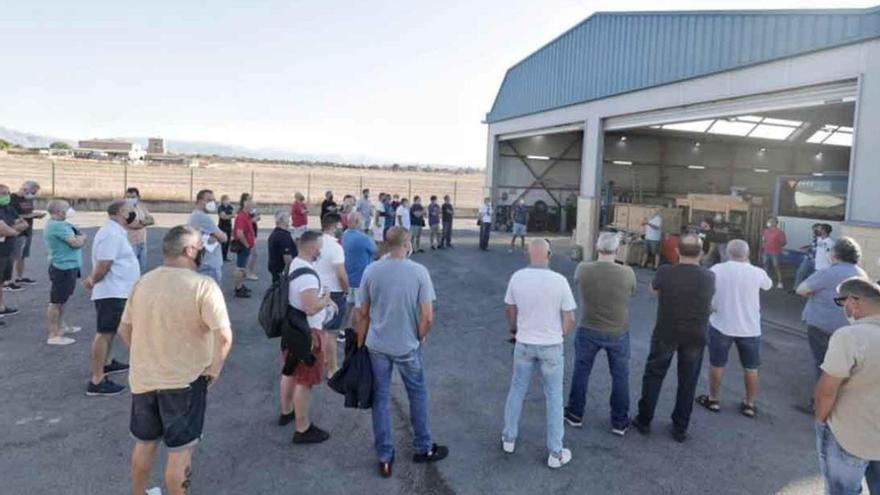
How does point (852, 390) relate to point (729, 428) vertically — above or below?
above

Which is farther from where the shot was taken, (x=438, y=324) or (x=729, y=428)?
(x=438, y=324)

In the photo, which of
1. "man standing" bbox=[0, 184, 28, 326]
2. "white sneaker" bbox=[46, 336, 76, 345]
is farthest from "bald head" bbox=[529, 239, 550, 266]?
"man standing" bbox=[0, 184, 28, 326]

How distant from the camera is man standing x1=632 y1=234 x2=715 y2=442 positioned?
181 inches

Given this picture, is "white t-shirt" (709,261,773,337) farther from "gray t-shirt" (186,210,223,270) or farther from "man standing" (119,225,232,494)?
"gray t-shirt" (186,210,223,270)

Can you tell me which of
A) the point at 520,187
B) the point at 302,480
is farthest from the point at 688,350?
the point at 520,187

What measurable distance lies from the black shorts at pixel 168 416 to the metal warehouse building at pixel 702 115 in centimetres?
871

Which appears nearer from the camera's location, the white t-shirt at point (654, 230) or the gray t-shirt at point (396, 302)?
the gray t-shirt at point (396, 302)

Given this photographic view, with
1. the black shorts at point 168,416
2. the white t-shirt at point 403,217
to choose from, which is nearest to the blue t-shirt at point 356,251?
the black shorts at point 168,416

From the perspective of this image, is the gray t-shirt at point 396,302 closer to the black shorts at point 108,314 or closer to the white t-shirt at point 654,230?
the black shorts at point 108,314

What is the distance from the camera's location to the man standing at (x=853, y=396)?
8.98 feet

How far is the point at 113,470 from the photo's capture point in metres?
3.90

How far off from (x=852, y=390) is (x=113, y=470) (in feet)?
15.1

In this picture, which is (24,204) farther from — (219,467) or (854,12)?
(854,12)

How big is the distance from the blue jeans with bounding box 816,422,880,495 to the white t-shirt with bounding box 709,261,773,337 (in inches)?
87.7
